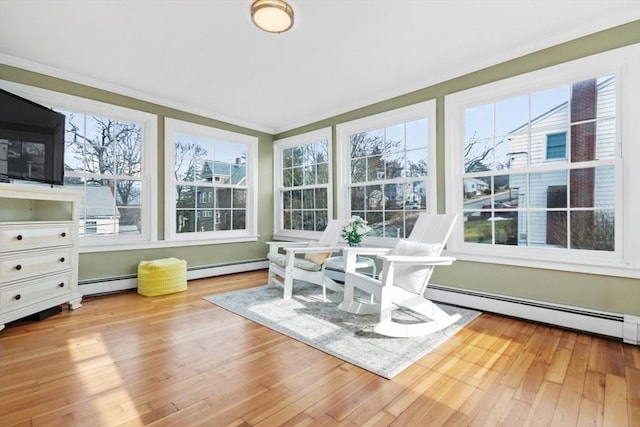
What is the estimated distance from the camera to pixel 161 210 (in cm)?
410

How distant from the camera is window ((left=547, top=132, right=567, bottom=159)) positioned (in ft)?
8.76

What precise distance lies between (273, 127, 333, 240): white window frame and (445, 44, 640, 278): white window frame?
199 cm

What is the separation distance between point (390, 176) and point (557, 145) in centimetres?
169

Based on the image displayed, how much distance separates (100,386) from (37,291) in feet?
5.34

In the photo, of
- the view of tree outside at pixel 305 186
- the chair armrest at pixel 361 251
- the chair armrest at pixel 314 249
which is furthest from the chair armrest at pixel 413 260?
the view of tree outside at pixel 305 186

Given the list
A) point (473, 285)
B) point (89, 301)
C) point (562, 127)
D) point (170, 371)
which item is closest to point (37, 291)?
point (89, 301)

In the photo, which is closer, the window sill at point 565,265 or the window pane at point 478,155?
the window sill at point 565,265

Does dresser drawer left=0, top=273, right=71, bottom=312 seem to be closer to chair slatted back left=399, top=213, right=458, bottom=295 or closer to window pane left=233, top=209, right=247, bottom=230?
window pane left=233, top=209, right=247, bottom=230

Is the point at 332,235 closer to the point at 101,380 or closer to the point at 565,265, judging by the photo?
the point at 565,265

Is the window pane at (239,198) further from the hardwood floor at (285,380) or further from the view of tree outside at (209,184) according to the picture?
the hardwood floor at (285,380)

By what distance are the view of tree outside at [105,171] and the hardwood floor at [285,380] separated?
140cm

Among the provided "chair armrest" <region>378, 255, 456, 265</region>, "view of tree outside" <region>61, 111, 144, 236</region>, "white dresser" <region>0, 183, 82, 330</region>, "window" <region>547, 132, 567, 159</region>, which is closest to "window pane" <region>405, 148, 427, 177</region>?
"window" <region>547, 132, 567, 159</region>

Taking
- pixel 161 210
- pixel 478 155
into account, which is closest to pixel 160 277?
pixel 161 210

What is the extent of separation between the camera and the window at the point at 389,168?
355 cm
